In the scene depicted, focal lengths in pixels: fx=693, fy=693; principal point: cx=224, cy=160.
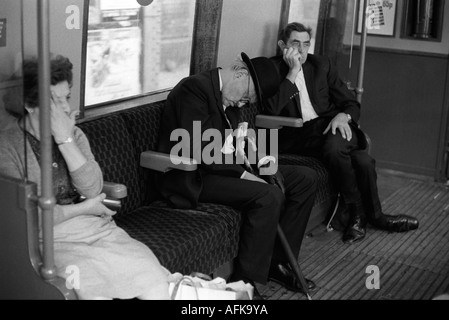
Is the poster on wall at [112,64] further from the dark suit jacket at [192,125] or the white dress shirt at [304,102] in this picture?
→ the white dress shirt at [304,102]

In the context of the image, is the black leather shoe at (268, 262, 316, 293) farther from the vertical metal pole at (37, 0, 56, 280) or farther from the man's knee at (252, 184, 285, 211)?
the vertical metal pole at (37, 0, 56, 280)

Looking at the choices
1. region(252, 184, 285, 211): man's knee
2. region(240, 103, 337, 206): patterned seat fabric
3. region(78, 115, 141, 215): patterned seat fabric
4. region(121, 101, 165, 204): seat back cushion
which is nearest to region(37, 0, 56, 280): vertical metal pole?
region(78, 115, 141, 215): patterned seat fabric

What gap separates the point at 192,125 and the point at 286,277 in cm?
111

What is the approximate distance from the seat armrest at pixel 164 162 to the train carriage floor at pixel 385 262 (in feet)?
3.10

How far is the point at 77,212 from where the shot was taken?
10.6 feet

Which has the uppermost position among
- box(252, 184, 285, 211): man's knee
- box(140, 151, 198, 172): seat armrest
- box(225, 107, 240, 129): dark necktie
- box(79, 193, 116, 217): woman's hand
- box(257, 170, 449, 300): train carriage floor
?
box(225, 107, 240, 129): dark necktie

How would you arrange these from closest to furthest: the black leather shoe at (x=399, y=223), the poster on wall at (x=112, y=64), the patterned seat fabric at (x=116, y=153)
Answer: the patterned seat fabric at (x=116, y=153) → the poster on wall at (x=112, y=64) → the black leather shoe at (x=399, y=223)

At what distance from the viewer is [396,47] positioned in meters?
6.52

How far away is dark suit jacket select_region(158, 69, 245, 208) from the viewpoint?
4109mm

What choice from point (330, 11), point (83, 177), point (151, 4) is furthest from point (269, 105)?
point (83, 177)

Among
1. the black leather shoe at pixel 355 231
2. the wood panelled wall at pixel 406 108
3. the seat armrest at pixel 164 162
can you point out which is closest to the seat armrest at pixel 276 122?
the black leather shoe at pixel 355 231

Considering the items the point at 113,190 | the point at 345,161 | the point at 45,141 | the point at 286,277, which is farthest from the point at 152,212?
the point at 345,161

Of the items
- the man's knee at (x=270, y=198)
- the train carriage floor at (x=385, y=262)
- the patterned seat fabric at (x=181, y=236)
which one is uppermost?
the man's knee at (x=270, y=198)

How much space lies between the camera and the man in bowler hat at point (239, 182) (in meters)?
4.11
